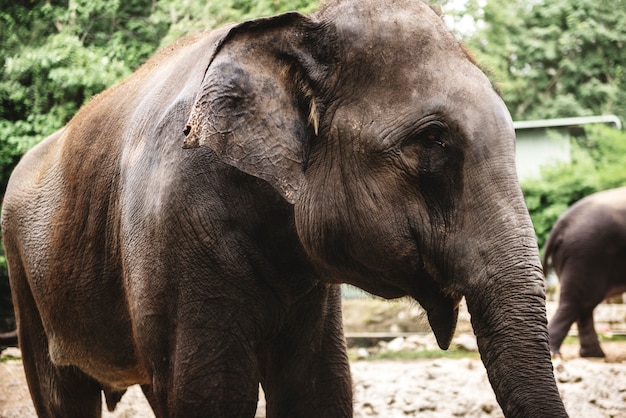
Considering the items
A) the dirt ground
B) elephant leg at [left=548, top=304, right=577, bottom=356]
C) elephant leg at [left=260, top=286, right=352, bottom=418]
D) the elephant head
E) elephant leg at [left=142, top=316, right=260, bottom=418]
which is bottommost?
elephant leg at [left=548, top=304, right=577, bottom=356]

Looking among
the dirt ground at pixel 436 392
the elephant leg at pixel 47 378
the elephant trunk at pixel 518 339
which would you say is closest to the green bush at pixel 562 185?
the dirt ground at pixel 436 392

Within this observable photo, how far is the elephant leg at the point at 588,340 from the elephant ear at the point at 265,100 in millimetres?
8415

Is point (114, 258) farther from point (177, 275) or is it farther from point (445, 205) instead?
point (445, 205)

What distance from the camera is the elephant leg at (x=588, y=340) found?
1050 cm

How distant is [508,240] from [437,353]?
821cm

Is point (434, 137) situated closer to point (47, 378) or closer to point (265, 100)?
point (265, 100)

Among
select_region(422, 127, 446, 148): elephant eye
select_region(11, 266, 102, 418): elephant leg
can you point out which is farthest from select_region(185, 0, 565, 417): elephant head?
select_region(11, 266, 102, 418): elephant leg

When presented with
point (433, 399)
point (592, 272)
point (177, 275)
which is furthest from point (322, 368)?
point (592, 272)

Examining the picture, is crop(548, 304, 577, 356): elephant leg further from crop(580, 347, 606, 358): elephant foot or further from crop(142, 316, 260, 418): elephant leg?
crop(142, 316, 260, 418): elephant leg

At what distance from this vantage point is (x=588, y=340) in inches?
417

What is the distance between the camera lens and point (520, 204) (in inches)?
99.4

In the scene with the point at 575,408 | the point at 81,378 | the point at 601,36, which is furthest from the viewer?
the point at 601,36

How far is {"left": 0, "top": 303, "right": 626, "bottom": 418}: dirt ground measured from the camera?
6.68 meters

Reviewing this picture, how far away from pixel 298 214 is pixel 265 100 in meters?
0.36
